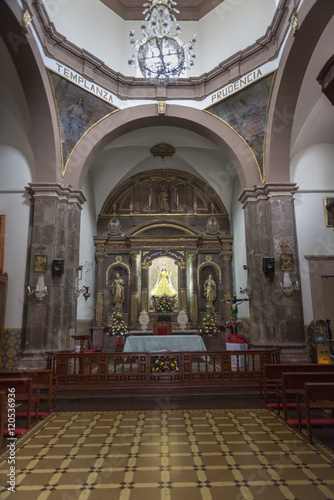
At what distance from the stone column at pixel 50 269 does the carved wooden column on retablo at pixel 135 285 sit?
17.8 feet

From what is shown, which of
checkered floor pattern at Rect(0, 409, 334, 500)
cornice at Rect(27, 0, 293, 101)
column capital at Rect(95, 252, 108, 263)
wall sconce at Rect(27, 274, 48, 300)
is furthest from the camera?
column capital at Rect(95, 252, 108, 263)

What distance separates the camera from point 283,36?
9016mm

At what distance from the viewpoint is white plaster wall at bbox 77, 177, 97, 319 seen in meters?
13.6

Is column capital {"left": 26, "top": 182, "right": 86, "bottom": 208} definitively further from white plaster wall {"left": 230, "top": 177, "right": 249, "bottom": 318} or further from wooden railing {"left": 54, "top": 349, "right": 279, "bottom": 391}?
white plaster wall {"left": 230, "top": 177, "right": 249, "bottom": 318}

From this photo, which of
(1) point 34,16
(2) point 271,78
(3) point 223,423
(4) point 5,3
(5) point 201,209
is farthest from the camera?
(5) point 201,209

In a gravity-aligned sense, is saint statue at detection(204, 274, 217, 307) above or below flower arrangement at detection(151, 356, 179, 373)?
above

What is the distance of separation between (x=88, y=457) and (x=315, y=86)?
Result: 9402mm

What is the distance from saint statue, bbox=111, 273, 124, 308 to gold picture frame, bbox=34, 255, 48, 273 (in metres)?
6.14

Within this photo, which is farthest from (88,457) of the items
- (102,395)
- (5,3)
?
(5,3)

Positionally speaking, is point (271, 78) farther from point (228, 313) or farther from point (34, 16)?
point (228, 313)

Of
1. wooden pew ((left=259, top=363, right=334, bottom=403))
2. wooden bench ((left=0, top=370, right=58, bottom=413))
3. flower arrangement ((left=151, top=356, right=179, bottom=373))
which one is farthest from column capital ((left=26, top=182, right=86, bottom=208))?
wooden pew ((left=259, top=363, right=334, bottom=403))

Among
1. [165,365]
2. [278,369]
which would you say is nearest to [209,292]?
[165,365]

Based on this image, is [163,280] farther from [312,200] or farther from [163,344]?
[312,200]

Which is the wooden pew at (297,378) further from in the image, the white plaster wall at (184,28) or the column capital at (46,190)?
the white plaster wall at (184,28)
